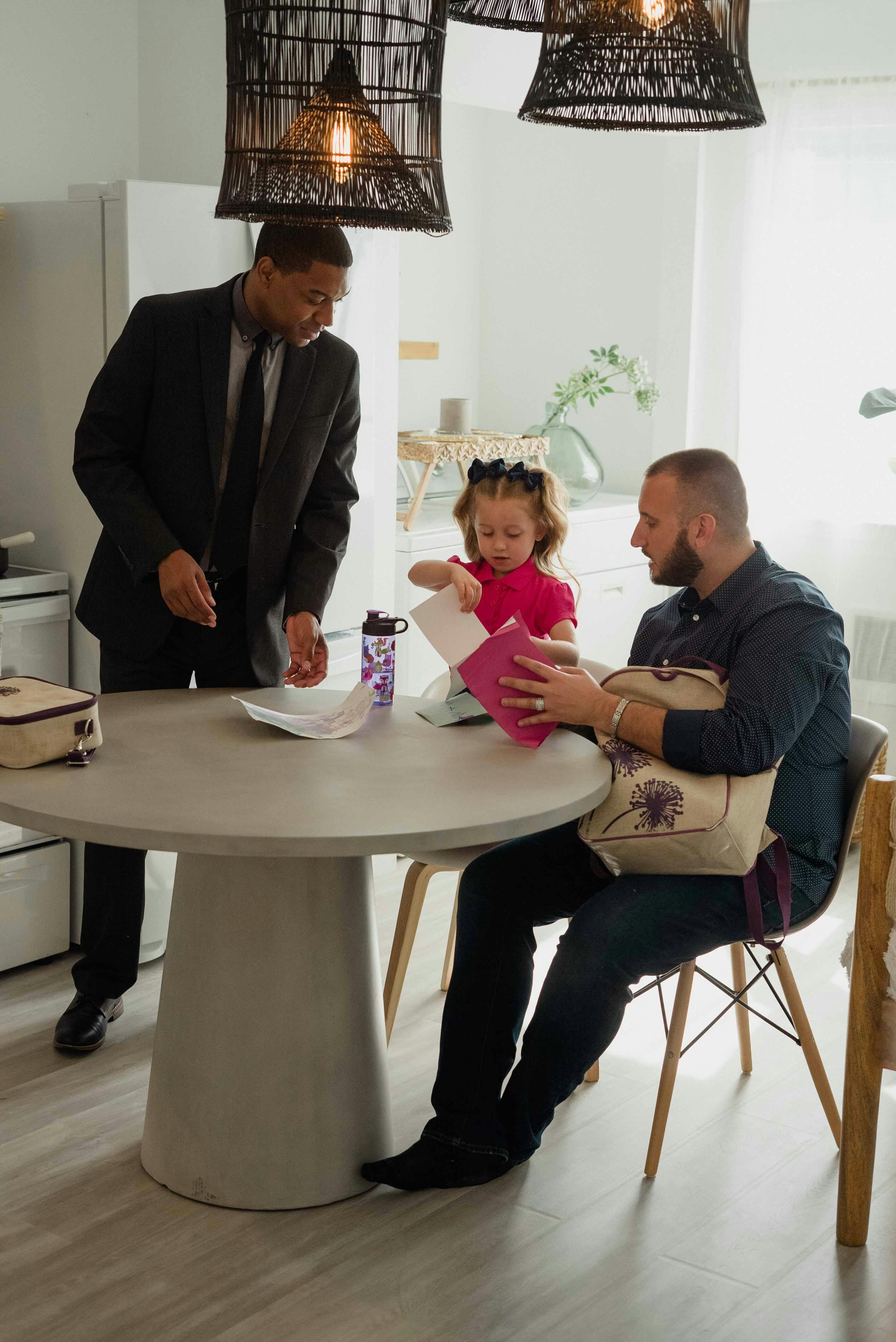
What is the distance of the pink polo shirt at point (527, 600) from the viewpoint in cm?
283

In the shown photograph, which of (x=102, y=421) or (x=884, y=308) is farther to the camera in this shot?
(x=884, y=308)

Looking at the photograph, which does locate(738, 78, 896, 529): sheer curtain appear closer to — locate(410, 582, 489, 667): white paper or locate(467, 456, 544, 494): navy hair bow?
locate(467, 456, 544, 494): navy hair bow

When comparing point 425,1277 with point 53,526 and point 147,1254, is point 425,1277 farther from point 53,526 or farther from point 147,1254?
point 53,526

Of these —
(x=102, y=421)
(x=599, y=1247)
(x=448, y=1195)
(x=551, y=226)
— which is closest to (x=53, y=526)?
(x=102, y=421)

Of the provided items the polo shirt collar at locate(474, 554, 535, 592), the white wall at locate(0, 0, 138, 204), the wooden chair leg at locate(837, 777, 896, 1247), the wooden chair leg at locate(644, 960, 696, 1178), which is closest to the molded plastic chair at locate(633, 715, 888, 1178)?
the wooden chair leg at locate(644, 960, 696, 1178)

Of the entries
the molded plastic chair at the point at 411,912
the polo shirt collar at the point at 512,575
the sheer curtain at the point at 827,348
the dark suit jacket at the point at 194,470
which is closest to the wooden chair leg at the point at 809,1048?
the molded plastic chair at the point at 411,912

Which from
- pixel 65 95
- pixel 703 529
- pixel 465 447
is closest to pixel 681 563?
pixel 703 529

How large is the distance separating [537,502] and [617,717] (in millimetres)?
→ 726

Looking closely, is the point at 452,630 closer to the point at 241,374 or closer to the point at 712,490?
the point at 712,490

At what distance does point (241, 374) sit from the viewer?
2.69 metres

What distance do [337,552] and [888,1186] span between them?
5.03 ft

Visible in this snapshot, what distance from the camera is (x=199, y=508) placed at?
2.67m

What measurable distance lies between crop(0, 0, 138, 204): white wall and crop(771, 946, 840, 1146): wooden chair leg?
8.45ft

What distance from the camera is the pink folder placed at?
222 centimetres
